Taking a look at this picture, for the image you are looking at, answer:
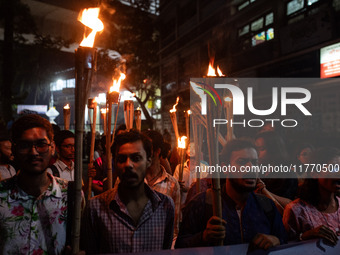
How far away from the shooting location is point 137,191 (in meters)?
2.12

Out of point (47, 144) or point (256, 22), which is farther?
point (256, 22)

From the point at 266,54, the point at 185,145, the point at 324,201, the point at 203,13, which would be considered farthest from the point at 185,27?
the point at 324,201

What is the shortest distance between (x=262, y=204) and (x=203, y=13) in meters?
20.8

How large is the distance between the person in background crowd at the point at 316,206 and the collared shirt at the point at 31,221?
70.4 inches

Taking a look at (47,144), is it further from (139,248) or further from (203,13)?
(203,13)

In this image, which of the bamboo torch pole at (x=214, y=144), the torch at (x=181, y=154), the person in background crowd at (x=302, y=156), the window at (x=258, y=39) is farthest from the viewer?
the window at (x=258, y=39)

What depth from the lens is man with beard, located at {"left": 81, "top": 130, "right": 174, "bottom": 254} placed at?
1.96 meters

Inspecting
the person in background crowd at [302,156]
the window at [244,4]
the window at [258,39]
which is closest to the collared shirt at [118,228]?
the person in background crowd at [302,156]

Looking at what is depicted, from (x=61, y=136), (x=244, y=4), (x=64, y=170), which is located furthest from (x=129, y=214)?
(x=244, y=4)

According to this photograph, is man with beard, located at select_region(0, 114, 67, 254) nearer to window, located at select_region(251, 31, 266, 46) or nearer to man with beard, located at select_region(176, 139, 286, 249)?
man with beard, located at select_region(176, 139, 286, 249)

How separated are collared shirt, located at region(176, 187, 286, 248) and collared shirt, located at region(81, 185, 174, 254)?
0.20 meters

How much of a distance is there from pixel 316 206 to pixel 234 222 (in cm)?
86

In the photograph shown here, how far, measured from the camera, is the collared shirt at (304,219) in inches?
92.1

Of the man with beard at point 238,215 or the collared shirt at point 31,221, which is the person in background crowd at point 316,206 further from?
the collared shirt at point 31,221
